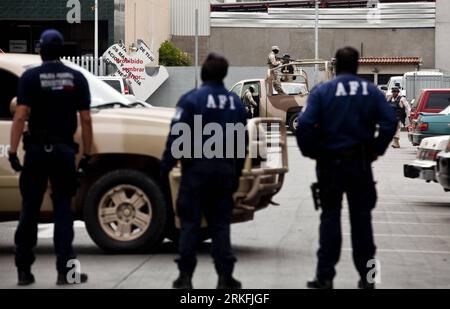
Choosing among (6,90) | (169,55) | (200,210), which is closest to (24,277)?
(200,210)

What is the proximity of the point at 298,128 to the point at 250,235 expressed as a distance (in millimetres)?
4213

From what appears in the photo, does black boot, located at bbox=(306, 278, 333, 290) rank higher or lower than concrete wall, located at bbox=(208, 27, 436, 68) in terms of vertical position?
lower

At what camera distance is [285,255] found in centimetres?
1156

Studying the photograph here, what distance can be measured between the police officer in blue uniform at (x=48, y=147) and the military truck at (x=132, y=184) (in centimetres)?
137

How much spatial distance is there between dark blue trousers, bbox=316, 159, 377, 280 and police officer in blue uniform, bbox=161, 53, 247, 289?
70 cm

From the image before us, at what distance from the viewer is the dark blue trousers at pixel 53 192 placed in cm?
952

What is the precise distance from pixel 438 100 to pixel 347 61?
22883 mm

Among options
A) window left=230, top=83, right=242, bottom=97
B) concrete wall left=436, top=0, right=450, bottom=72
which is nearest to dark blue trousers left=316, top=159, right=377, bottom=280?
window left=230, top=83, right=242, bottom=97

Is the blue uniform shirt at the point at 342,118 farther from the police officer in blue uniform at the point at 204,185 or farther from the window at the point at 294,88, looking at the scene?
the window at the point at 294,88

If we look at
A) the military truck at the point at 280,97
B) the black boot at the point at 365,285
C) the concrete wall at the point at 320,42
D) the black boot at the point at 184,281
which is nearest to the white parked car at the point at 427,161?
the black boot at the point at 365,285

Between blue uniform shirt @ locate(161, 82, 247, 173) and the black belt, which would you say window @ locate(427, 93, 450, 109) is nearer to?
the black belt

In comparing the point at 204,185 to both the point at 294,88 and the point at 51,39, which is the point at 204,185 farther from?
the point at 294,88

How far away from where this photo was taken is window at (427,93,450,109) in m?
31.4

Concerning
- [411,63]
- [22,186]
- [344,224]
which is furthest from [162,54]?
[22,186]
